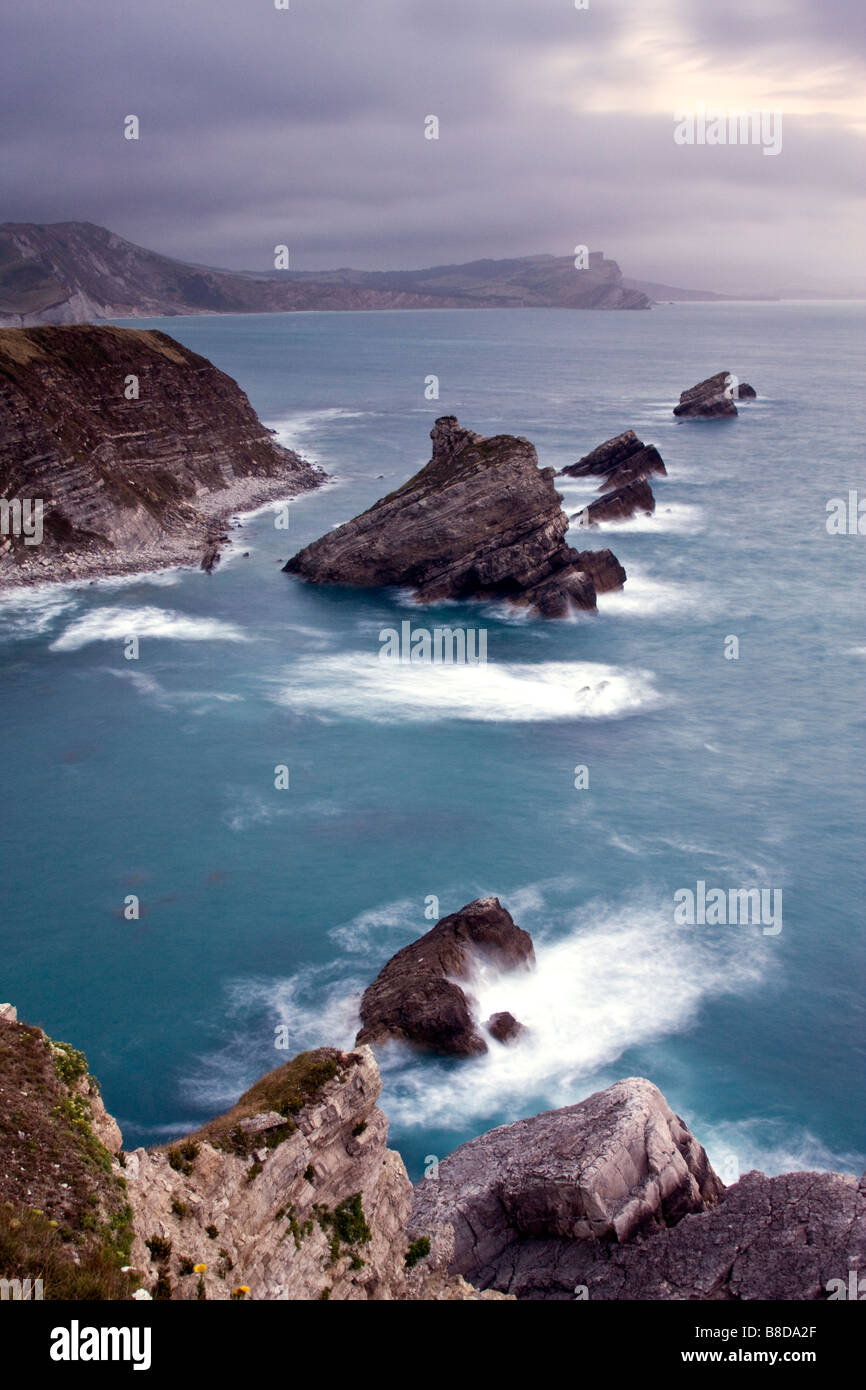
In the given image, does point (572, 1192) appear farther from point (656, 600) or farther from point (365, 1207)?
point (656, 600)

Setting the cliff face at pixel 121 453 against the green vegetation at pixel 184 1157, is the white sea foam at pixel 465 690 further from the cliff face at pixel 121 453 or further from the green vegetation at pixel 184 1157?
the green vegetation at pixel 184 1157

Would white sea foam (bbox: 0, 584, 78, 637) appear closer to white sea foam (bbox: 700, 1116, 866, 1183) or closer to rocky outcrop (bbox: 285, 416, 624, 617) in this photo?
rocky outcrop (bbox: 285, 416, 624, 617)

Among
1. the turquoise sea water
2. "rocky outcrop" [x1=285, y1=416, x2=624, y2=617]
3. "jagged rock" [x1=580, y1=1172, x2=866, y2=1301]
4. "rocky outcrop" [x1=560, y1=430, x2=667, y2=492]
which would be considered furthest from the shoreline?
"jagged rock" [x1=580, y1=1172, x2=866, y2=1301]

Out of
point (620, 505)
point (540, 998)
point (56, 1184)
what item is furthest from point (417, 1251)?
point (620, 505)

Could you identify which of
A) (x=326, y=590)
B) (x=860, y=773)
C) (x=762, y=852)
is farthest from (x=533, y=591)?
(x=762, y=852)

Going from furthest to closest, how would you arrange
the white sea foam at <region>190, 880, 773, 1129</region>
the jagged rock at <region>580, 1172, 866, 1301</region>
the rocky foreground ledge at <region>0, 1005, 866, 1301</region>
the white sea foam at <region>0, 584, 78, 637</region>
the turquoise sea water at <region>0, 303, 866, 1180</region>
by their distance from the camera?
the white sea foam at <region>0, 584, 78, 637</region>, the turquoise sea water at <region>0, 303, 866, 1180</region>, the white sea foam at <region>190, 880, 773, 1129</region>, the jagged rock at <region>580, 1172, 866, 1301</region>, the rocky foreground ledge at <region>0, 1005, 866, 1301</region>
